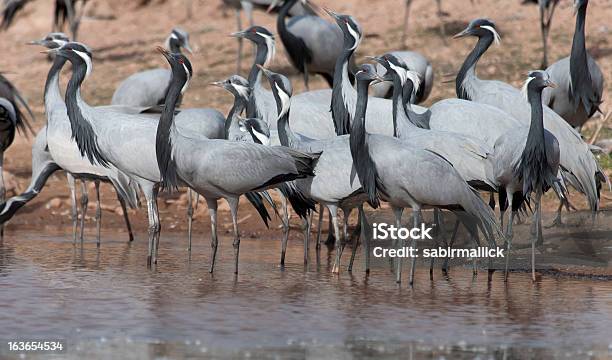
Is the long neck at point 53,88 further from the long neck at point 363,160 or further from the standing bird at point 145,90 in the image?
the long neck at point 363,160

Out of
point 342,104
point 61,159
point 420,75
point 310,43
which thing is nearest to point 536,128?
point 342,104

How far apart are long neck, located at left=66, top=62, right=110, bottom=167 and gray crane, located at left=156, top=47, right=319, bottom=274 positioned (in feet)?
3.76

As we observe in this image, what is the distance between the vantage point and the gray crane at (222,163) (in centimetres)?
881

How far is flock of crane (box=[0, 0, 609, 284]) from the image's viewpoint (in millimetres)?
8758

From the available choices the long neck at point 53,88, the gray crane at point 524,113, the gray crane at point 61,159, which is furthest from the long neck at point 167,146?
the gray crane at point 524,113

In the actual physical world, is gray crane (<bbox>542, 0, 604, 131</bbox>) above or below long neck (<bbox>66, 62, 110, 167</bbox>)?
above

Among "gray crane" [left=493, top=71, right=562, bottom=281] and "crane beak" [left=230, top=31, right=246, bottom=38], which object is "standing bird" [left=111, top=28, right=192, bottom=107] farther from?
"gray crane" [left=493, top=71, right=562, bottom=281]

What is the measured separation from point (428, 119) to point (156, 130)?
227 cm

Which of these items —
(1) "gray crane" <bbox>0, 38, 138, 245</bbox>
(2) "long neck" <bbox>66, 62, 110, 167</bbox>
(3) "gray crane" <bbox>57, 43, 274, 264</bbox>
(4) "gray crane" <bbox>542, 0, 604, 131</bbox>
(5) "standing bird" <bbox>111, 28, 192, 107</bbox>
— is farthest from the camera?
(5) "standing bird" <bbox>111, 28, 192, 107</bbox>

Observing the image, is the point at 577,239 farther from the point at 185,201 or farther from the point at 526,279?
the point at 185,201

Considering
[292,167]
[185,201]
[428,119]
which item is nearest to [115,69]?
[185,201]

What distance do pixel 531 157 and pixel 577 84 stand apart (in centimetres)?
336

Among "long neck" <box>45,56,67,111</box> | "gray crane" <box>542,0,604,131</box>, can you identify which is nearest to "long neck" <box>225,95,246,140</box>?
"long neck" <box>45,56,67,111</box>

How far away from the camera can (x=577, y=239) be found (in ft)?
34.1
